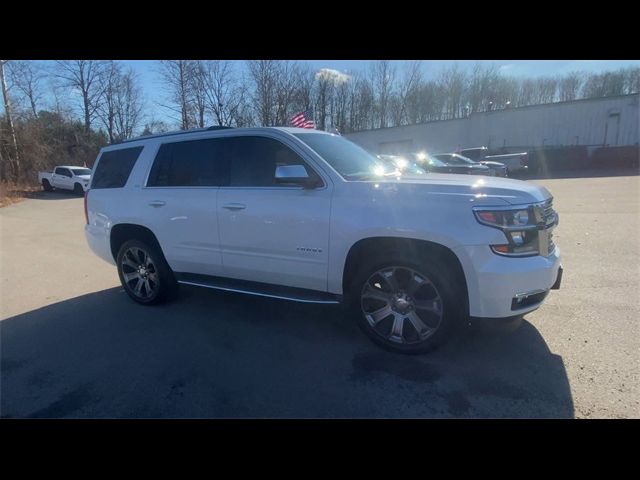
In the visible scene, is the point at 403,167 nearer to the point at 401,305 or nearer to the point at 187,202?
the point at 401,305

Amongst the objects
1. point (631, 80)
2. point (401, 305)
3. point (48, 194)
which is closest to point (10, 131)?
point (48, 194)

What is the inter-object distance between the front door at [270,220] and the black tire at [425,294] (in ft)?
1.27

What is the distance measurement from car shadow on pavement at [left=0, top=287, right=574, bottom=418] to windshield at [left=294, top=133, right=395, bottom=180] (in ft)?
5.39

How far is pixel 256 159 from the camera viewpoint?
3.90 m

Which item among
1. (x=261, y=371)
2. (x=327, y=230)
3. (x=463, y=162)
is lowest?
(x=261, y=371)

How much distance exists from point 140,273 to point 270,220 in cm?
226

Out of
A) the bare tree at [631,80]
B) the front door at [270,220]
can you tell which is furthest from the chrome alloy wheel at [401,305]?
the bare tree at [631,80]

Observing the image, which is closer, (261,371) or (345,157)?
(261,371)

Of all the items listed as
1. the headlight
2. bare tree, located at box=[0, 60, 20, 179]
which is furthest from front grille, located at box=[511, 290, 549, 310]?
bare tree, located at box=[0, 60, 20, 179]

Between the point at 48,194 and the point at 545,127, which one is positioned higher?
the point at 545,127

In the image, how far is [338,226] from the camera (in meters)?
3.31

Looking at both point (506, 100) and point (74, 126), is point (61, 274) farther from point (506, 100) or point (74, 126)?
point (506, 100)

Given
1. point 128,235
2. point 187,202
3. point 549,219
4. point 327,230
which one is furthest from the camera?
point 128,235

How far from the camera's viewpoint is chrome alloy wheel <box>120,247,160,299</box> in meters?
4.67
